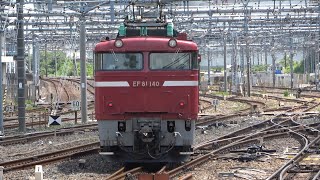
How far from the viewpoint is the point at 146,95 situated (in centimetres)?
1338

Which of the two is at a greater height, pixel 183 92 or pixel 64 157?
pixel 183 92

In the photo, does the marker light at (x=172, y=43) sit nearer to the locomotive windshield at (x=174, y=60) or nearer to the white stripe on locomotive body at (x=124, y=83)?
the locomotive windshield at (x=174, y=60)

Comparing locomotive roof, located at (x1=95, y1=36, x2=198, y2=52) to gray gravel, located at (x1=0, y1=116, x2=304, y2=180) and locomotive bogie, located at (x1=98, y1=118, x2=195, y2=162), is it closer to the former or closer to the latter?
locomotive bogie, located at (x1=98, y1=118, x2=195, y2=162)

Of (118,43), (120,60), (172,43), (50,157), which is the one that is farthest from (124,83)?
(50,157)

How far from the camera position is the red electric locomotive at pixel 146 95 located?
13.3 meters

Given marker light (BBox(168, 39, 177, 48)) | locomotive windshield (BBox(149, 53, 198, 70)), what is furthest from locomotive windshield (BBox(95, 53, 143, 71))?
marker light (BBox(168, 39, 177, 48))

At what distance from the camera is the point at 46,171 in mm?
13562

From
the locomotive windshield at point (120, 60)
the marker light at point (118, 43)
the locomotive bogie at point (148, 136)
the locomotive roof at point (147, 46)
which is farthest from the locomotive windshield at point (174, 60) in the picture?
the locomotive bogie at point (148, 136)

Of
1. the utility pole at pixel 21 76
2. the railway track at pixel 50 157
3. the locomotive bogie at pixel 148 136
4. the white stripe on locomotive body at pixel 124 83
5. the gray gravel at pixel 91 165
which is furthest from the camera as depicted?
the utility pole at pixel 21 76

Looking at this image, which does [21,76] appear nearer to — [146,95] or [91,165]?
[91,165]

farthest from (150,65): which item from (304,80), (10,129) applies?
(304,80)

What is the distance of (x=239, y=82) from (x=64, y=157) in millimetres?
40943

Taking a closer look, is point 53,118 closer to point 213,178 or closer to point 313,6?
point 213,178

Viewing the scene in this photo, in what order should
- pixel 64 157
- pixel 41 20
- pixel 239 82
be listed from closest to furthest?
pixel 64 157 < pixel 41 20 < pixel 239 82
